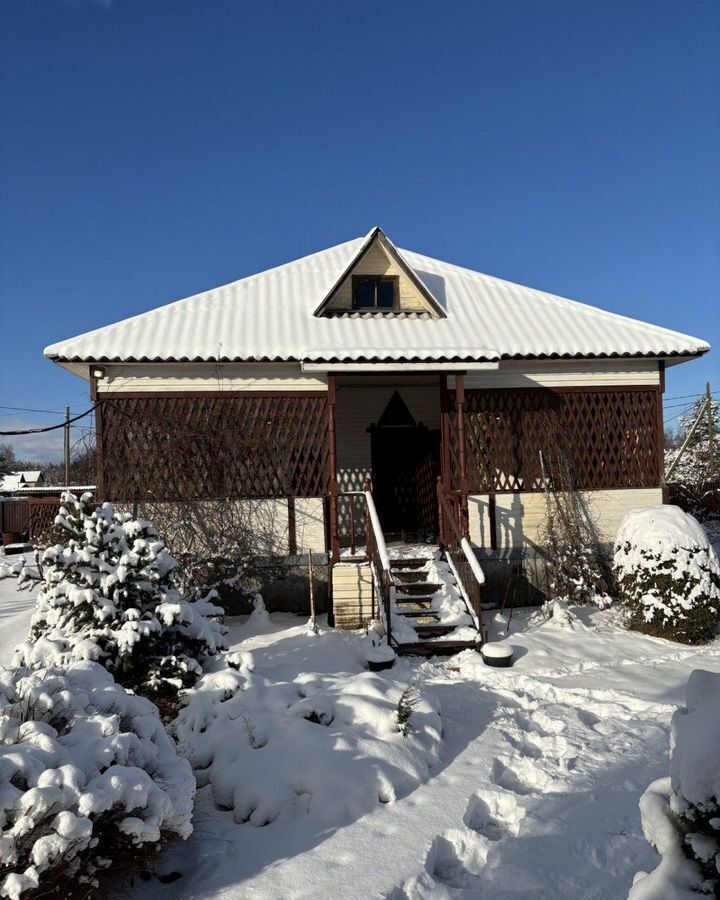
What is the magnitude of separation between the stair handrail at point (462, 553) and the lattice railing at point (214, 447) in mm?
2046

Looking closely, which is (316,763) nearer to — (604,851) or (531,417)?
(604,851)

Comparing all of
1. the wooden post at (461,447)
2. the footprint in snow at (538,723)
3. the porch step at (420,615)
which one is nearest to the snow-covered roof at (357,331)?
the wooden post at (461,447)

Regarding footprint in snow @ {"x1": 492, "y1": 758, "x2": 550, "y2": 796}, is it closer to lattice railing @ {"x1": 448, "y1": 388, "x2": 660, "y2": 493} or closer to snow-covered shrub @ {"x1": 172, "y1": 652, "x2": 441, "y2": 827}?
snow-covered shrub @ {"x1": 172, "y1": 652, "x2": 441, "y2": 827}

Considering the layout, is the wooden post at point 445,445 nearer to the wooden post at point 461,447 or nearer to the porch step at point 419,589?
the wooden post at point 461,447

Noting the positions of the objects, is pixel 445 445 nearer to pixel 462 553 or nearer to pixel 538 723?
pixel 462 553

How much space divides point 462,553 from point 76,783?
680cm

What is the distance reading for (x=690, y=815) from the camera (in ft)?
6.70

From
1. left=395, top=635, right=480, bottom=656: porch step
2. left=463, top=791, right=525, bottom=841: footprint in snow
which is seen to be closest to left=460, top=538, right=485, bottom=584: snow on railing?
left=395, top=635, right=480, bottom=656: porch step

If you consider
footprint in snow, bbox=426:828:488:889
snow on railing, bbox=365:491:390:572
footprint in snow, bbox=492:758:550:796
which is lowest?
footprint in snow, bbox=492:758:550:796

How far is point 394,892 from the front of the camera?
10.2ft

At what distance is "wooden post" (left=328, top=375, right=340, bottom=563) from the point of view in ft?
30.7

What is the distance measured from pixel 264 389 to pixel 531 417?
4.59 meters

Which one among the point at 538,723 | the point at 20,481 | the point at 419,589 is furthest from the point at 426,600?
the point at 20,481

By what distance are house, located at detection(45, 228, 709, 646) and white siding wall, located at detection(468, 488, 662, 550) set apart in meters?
0.03
